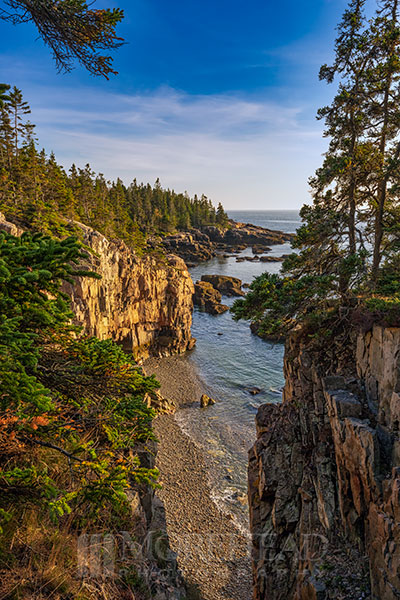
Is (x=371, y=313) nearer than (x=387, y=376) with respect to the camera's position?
No

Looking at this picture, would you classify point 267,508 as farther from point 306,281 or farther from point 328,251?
point 328,251

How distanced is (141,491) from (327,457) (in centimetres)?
649

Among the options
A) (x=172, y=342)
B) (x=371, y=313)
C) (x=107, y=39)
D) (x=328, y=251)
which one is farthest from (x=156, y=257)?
(x=107, y=39)

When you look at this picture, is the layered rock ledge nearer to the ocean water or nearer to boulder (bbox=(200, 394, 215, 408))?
the ocean water

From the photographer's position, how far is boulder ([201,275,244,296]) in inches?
2498

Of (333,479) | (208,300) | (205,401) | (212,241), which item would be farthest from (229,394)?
(212,241)

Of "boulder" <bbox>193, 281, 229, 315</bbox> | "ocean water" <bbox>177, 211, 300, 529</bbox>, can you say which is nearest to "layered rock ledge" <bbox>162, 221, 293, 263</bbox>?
"boulder" <bbox>193, 281, 229, 315</bbox>

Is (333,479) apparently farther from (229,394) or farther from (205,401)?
(229,394)

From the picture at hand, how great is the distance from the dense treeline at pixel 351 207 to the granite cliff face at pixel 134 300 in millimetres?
16611

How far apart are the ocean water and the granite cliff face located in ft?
15.7

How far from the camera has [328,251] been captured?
1538 centimetres

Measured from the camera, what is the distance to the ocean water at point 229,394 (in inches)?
802

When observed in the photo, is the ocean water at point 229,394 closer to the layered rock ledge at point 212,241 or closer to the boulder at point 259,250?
the layered rock ledge at point 212,241

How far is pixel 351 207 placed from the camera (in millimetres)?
14398
